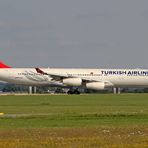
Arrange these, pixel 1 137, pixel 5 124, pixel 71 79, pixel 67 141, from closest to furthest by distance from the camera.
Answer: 1. pixel 67 141
2. pixel 1 137
3. pixel 5 124
4. pixel 71 79

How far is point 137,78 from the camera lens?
3706 inches

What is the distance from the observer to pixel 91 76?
95250 mm

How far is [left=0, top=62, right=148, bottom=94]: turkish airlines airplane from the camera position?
94125mm

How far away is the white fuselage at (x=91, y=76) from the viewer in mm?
94438

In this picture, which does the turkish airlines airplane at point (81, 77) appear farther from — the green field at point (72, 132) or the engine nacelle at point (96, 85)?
the green field at point (72, 132)

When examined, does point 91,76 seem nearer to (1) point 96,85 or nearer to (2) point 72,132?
(1) point 96,85

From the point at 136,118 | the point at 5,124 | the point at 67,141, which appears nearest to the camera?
the point at 67,141

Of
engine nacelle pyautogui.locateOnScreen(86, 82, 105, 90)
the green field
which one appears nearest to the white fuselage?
engine nacelle pyautogui.locateOnScreen(86, 82, 105, 90)

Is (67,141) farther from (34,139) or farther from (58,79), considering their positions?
(58,79)

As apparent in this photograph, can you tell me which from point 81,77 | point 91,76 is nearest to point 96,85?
point 91,76

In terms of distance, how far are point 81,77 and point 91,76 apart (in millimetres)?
1540

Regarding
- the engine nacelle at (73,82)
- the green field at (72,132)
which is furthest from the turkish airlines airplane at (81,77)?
the green field at (72,132)

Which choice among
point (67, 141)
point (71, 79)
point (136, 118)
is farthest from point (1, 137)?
point (71, 79)

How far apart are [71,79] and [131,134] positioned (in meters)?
69.7
